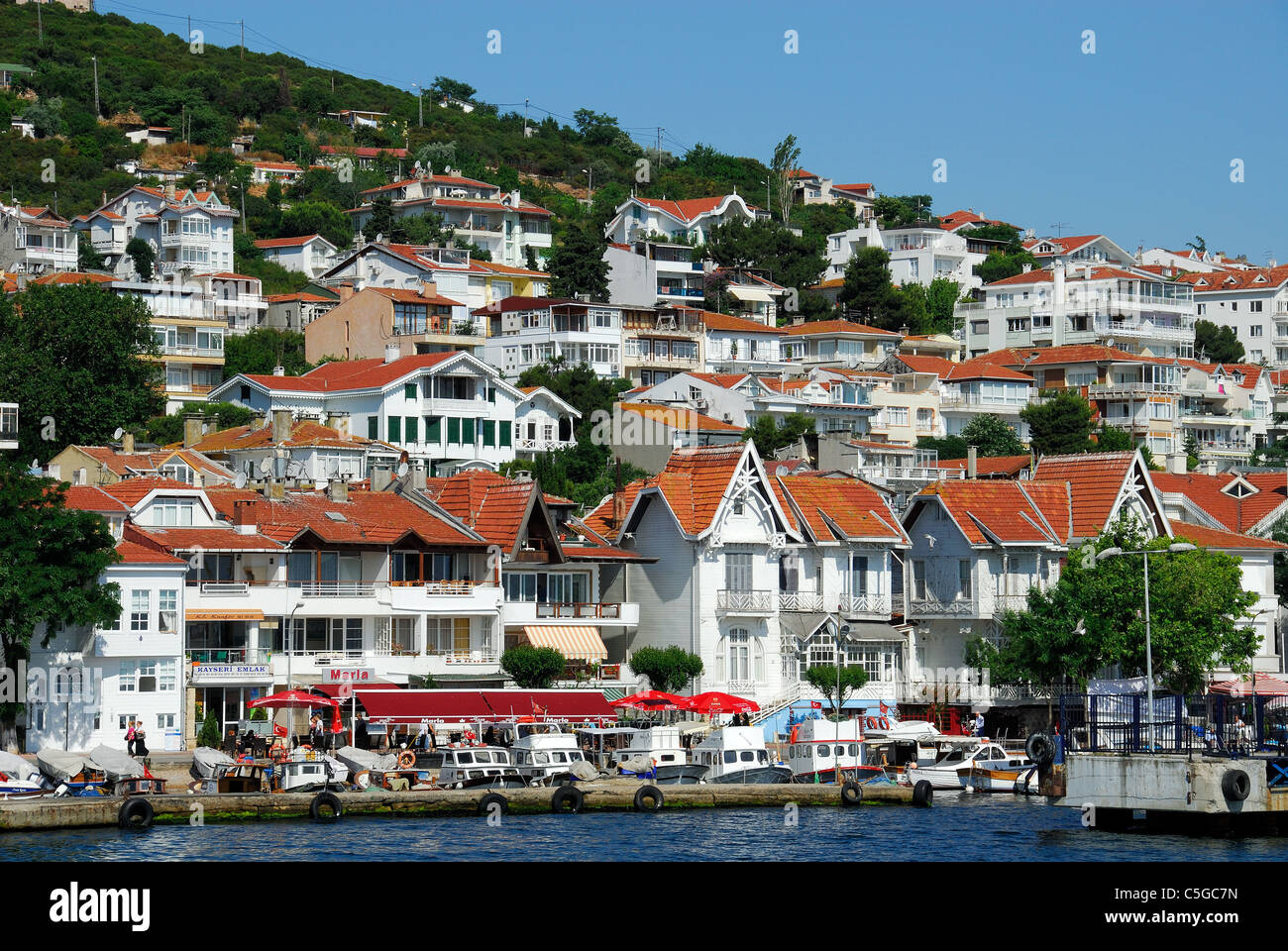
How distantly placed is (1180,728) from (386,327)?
248 ft

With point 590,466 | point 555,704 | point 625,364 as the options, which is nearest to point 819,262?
point 625,364

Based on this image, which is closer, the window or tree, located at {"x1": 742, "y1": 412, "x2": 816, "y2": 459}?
the window

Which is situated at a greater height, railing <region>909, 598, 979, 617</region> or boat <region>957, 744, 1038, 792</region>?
railing <region>909, 598, 979, 617</region>

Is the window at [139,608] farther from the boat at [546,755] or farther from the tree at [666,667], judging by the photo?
the tree at [666,667]

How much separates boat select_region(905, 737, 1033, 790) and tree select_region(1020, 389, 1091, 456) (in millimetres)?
56171

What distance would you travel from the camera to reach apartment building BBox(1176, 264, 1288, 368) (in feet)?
568

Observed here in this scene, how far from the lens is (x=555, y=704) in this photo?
6181cm

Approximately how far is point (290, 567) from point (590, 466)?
1296 inches

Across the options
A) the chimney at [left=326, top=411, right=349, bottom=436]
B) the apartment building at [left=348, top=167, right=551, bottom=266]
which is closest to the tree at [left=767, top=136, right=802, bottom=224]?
the apartment building at [left=348, top=167, right=551, bottom=266]

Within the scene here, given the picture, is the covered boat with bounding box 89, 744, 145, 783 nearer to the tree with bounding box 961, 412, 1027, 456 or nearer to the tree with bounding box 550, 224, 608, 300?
the tree with bounding box 961, 412, 1027, 456

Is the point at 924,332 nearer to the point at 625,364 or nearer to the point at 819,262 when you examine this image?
the point at 819,262

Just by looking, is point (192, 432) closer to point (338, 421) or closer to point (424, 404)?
point (338, 421)

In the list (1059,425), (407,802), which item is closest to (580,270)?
(1059,425)

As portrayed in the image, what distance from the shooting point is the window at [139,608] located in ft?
192
